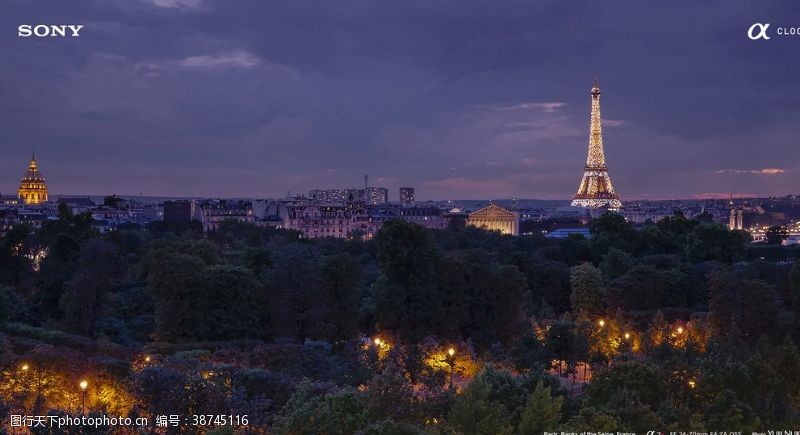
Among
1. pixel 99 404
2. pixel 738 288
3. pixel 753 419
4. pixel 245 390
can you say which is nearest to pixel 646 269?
pixel 738 288

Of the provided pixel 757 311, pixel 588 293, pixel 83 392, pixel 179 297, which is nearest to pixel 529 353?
pixel 757 311

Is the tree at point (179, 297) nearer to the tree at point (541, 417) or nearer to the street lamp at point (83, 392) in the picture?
the street lamp at point (83, 392)

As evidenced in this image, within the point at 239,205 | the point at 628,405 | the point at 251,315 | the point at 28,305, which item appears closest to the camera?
the point at 628,405

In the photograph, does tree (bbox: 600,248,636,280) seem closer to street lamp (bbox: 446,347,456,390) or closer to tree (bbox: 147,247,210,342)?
street lamp (bbox: 446,347,456,390)

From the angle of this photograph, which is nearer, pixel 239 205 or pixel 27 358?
pixel 27 358

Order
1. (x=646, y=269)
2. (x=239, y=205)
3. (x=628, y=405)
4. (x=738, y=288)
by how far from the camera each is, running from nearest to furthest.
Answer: (x=628, y=405), (x=738, y=288), (x=646, y=269), (x=239, y=205)

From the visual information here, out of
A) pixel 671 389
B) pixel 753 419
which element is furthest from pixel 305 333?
pixel 753 419

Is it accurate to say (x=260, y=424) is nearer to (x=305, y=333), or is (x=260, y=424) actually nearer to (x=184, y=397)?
(x=184, y=397)
